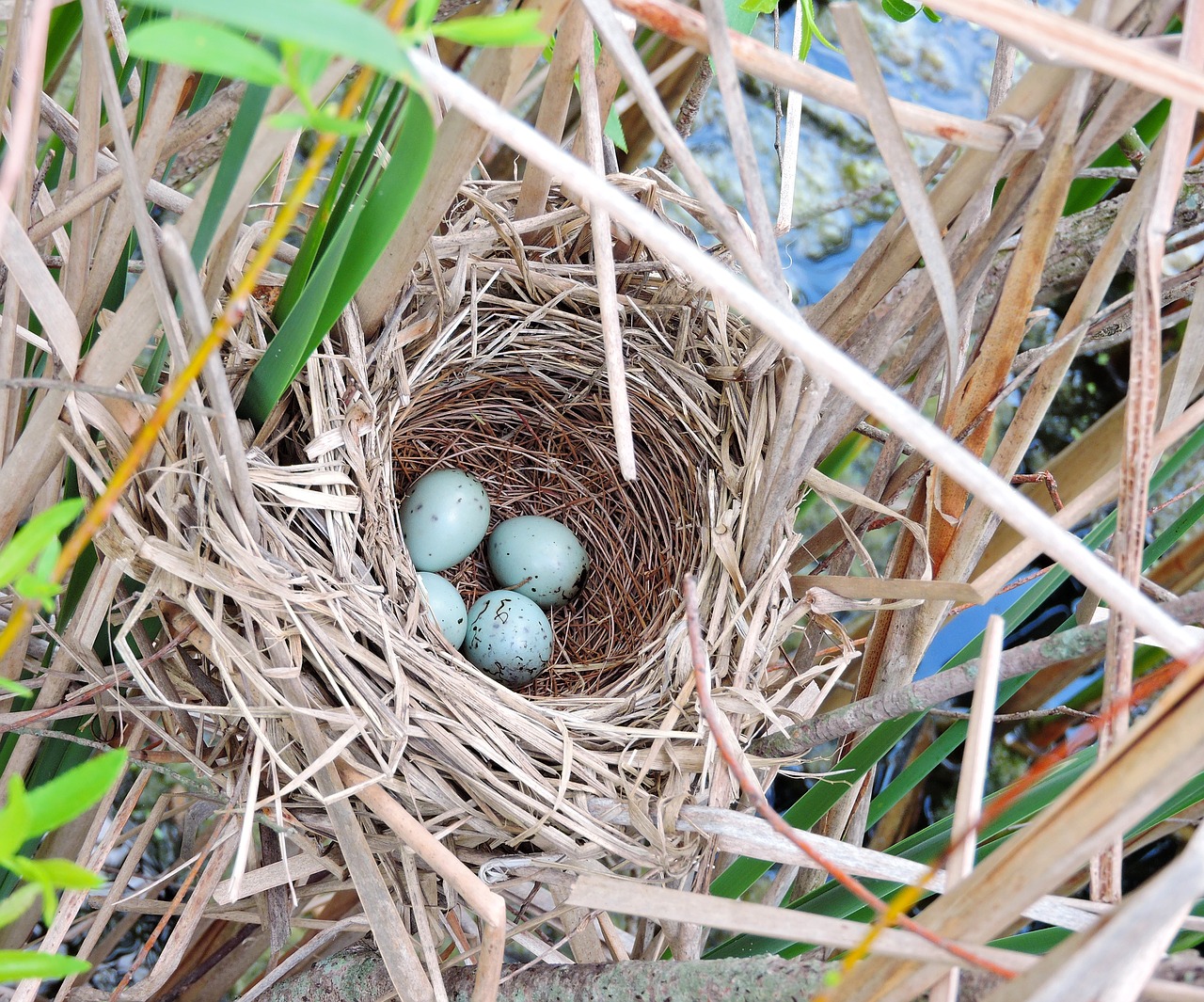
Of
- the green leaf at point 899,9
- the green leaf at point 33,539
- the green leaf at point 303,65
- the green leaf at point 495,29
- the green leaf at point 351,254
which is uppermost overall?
the green leaf at point 899,9

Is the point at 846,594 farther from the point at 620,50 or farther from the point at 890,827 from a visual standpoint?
the point at 890,827

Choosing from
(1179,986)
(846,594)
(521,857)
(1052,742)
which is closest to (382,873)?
(521,857)

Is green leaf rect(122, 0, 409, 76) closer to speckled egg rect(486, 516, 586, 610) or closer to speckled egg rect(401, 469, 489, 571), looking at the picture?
speckled egg rect(401, 469, 489, 571)

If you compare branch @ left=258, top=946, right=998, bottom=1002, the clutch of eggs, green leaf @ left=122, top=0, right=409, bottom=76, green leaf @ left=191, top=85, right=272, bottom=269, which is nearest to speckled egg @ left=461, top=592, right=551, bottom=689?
the clutch of eggs

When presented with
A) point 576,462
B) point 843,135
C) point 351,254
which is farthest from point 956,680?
point 843,135

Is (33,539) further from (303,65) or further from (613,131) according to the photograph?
(613,131)

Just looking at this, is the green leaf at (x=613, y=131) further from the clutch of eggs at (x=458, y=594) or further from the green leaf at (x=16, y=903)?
the green leaf at (x=16, y=903)

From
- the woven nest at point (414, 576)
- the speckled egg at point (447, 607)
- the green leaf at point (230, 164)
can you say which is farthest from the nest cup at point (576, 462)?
the green leaf at point (230, 164)
